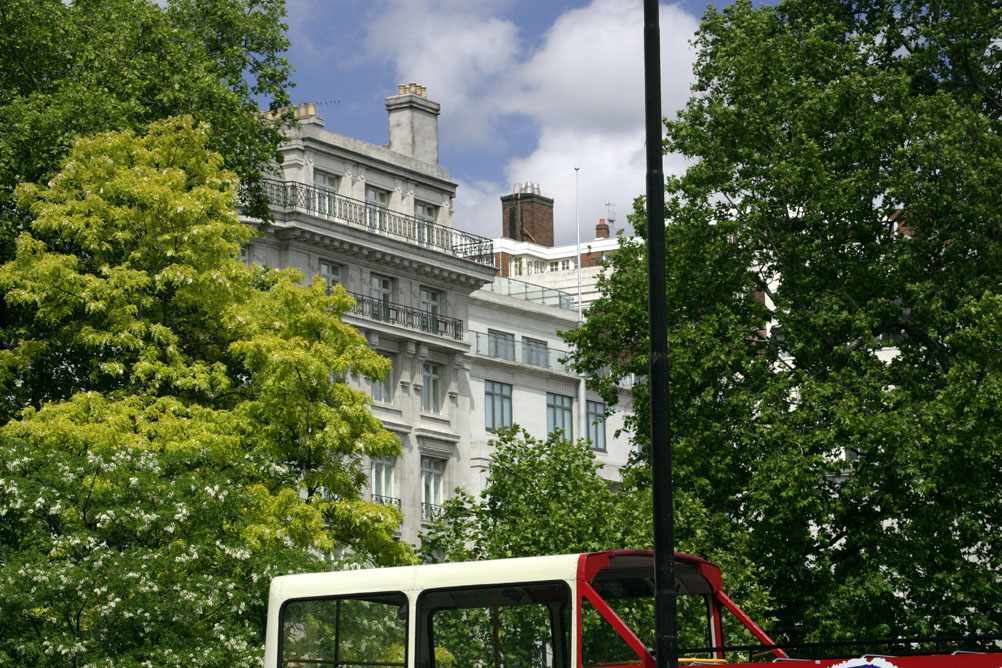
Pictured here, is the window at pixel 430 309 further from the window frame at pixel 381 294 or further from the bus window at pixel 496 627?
the bus window at pixel 496 627

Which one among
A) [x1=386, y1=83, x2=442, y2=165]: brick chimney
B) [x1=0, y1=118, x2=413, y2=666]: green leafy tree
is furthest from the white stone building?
[x1=0, y1=118, x2=413, y2=666]: green leafy tree

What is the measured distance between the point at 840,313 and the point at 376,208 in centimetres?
3406

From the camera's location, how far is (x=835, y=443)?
116ft

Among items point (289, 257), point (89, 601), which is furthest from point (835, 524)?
point (289, 257)

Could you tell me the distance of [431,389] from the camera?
229 ft

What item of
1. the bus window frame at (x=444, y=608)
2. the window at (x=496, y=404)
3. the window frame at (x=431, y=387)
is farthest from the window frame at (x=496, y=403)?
the bus window frame at (x=444, y=608)

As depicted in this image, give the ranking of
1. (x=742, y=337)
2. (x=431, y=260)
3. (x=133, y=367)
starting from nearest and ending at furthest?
(x=133, y=367) → (x=742, y=337) → (x=431, y=260)

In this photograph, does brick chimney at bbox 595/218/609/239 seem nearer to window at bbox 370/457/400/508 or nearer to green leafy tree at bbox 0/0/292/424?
window at bbox 370/457/400/508

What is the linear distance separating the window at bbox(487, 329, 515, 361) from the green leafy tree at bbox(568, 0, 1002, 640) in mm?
31749

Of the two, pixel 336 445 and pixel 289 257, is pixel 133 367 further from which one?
pixel 289 257

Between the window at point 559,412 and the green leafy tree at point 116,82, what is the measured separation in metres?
36.5

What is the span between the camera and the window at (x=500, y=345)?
73938 mm

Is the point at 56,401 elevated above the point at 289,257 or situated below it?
below

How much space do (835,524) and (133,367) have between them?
1558 centimetres
